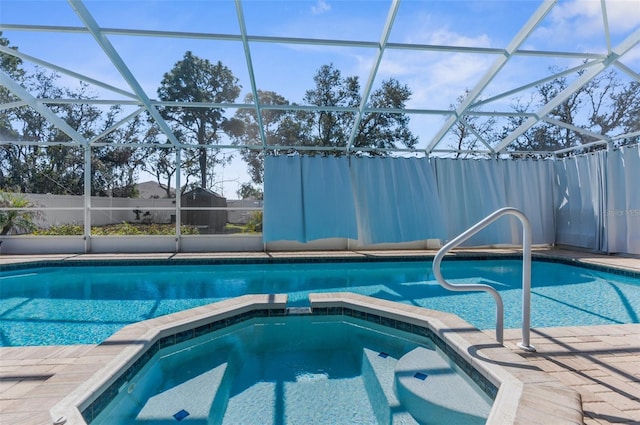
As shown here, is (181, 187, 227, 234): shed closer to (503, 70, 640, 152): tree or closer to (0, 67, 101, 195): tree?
(0, 67, 101, 195): tree

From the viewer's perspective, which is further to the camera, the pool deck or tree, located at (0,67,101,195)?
tree, located at (0,67,101,195)

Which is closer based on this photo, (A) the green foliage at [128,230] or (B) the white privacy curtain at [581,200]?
(B) the white privacy curtain at [581,200]

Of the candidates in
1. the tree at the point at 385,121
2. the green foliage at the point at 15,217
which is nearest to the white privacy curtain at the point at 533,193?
the tree at the point at 385,121

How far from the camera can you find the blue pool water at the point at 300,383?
6.74 feet

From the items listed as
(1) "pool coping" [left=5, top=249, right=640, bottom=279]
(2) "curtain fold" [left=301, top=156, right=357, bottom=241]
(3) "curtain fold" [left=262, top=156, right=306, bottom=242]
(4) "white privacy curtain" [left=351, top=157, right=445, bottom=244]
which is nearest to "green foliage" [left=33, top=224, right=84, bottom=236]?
(1) "pool coping" [left=5, top=249, right=640, bottom=279]

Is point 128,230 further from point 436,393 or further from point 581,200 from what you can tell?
point 581,200

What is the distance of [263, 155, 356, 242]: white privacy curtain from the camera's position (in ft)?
23.7

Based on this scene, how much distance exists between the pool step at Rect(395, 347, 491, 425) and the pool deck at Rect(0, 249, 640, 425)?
0.47m

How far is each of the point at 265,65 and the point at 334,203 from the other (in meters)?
2.95

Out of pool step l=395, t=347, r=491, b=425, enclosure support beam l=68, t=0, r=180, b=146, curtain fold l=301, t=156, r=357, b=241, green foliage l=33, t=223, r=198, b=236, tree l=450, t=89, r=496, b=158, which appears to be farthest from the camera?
tree l=450, t=89, r=496, b=158

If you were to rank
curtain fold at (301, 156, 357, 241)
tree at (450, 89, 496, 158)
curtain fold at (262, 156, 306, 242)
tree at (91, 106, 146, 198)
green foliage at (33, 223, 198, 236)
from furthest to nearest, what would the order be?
tree at (450, 89, 496, 158)
tree at (91, 106, 146, 198)
green foliage at (33, 223, 198, 236)
curtain fold at (301, 156, 357, 241)
curtain fold at (262, 156, 306, 242)

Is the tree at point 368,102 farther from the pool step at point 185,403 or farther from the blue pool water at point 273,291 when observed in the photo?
the pool step at point 185,403

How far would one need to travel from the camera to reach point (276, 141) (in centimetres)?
783

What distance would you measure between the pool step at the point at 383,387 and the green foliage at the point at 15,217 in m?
7.56
